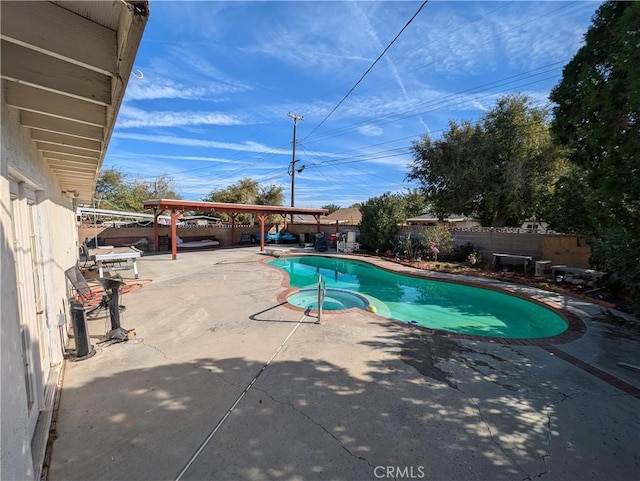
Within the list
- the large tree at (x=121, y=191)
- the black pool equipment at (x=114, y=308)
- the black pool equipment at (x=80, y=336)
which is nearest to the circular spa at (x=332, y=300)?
the black pool equipment at (x=114, y=308)

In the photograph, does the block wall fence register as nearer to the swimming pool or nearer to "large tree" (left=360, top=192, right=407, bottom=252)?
"large tree" (left=360, top=192, right=407, bottom=252)

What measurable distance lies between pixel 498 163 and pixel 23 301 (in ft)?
58.5

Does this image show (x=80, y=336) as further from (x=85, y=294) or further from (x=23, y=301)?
(x=85, y=294)

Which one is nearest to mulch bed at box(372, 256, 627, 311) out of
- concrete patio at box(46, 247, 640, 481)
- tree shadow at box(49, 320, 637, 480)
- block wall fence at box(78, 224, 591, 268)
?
block wall fence at box(78, 224, 591, 268)

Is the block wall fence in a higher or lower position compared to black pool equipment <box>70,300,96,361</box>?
higher

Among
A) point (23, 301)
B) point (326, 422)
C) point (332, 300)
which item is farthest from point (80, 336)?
point (332, 300)

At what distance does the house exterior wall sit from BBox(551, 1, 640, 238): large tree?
5.86 m

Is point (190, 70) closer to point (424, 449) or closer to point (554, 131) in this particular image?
point (554, 131)

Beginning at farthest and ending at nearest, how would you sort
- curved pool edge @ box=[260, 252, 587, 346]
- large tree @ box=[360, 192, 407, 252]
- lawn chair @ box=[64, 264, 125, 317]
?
Result: large tree @ box=[360, 192, 407, 252], lawn chair @ box=[64, 264, 125, 317], curved pool edge @ box=[260, 252, 587, 346]

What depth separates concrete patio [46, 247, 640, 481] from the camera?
228cm

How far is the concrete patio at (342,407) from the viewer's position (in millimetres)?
2275

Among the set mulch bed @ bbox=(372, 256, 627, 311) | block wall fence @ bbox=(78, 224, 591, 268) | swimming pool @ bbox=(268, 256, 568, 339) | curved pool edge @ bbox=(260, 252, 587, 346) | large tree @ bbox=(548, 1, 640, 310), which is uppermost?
large tree @ bbox=(548, 1, 640, 310)

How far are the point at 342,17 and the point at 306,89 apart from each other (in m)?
11.2

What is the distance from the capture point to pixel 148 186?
32.7m
